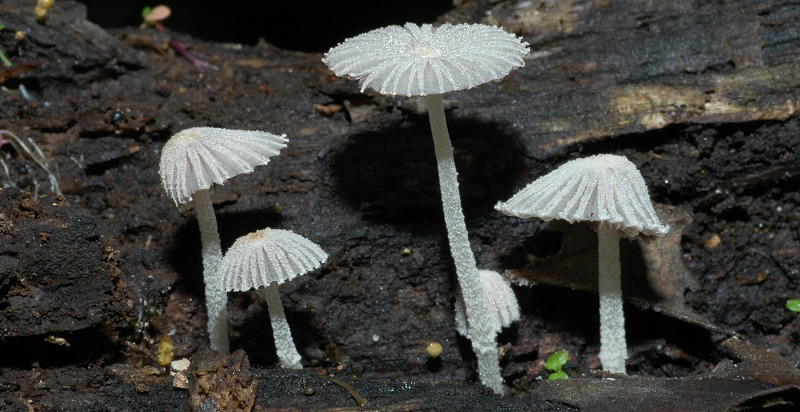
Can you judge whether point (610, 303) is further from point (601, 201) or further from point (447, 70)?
point (447, 70)

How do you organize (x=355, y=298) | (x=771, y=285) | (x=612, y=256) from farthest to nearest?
1. (x=771, y=285)
2. (x=355, y=298)
3. (x=612, y=256)

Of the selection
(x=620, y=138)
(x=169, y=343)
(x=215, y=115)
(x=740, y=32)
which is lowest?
(x=169, y=343)

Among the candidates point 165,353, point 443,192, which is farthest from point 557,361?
point 165,353

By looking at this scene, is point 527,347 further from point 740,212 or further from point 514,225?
point 740,212

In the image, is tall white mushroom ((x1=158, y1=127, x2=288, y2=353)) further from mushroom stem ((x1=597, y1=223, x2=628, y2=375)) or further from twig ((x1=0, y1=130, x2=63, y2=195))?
mushroom stem ((x1=597, y1=223, x2=628, y2=375))

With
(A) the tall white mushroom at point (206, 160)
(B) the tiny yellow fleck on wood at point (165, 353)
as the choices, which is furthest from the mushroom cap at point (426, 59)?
(B) the tiny yellow fleck on wood at point (165, 353)

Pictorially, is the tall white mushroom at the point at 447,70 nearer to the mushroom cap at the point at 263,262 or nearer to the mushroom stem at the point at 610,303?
the mushroom stem at the point at 610,303

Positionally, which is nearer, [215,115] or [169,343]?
[169,343]

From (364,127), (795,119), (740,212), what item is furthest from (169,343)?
(795,119)
